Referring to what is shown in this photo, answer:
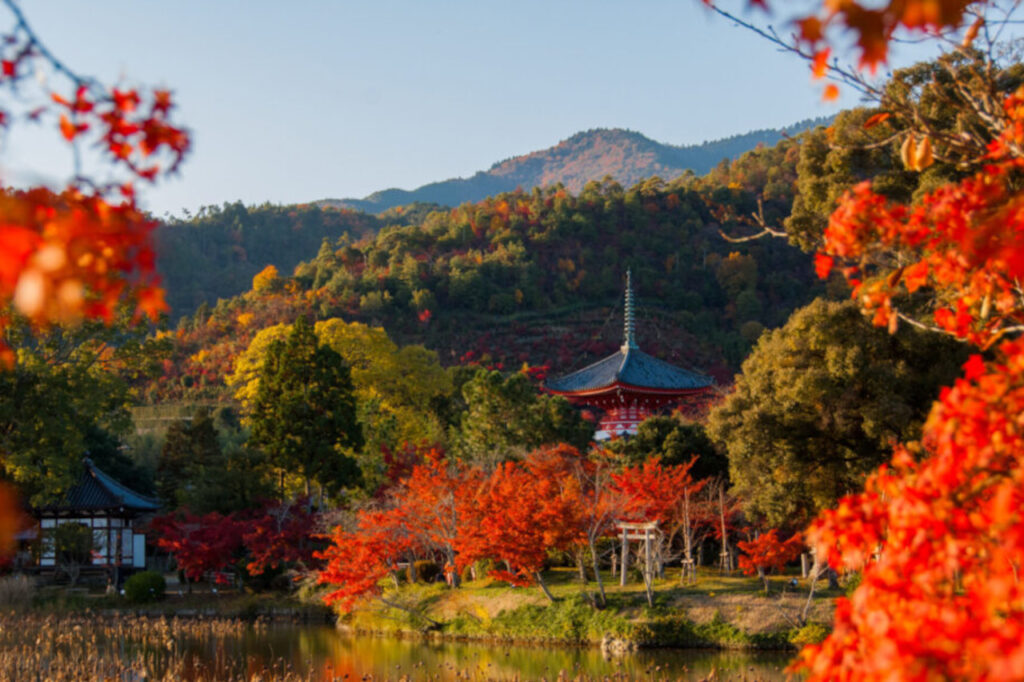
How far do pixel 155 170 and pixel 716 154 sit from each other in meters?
152

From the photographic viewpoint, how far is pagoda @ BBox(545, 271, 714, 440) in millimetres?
30109

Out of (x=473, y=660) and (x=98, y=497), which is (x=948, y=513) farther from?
(x=98, y=497)

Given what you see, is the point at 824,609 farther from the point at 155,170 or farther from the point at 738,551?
the point at 155,170

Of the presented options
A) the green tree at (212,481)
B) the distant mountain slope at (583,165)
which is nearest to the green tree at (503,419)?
the green tree at (212,481)

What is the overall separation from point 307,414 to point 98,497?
5496 millimetres

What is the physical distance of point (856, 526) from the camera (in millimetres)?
3451

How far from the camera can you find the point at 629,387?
2989 centimetres

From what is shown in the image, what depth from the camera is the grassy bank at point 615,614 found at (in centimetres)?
1484

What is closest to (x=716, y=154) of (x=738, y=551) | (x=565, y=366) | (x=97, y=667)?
(x=565, y=366)

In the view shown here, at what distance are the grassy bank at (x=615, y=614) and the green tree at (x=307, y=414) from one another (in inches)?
187

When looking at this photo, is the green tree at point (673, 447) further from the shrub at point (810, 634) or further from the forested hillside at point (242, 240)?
the forested hillside at point (242, 240)

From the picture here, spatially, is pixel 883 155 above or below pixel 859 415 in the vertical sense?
above

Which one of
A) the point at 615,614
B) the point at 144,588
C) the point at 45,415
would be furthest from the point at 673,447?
the point at 45,415

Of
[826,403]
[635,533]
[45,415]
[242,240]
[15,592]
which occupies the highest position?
[242,240]
